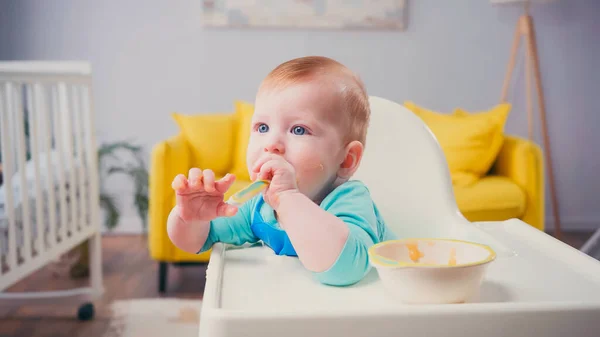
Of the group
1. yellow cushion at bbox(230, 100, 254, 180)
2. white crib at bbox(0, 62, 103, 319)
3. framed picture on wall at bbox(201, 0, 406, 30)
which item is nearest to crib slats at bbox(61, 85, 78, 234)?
white crib at bbox(0, 62, 103, 319)

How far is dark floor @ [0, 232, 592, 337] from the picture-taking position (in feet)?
6.42

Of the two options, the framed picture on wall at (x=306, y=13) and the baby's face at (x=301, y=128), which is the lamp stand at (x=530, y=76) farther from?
the baby's face at (x=301, y=128)

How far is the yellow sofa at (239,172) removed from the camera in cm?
234

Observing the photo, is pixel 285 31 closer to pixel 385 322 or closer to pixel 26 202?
pixel 26 202

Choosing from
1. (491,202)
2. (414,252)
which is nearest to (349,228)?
(414,252)

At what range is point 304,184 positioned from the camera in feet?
2.27

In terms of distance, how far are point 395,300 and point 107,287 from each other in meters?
2.08

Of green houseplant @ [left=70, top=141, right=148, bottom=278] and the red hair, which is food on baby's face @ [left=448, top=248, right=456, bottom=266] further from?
green houseplant @ [left=70, top=141, right=148, bottom=278]

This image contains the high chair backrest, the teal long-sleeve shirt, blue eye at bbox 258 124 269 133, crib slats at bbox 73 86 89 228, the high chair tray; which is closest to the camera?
the high chair tray

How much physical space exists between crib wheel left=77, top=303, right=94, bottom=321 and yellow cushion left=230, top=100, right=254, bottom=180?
835 mm

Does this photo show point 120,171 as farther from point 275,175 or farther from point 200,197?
point 275,175

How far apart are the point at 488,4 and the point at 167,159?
214 cm

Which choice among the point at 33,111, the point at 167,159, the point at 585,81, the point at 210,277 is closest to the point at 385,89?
the point at 585,81

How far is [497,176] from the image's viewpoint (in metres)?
2.70
